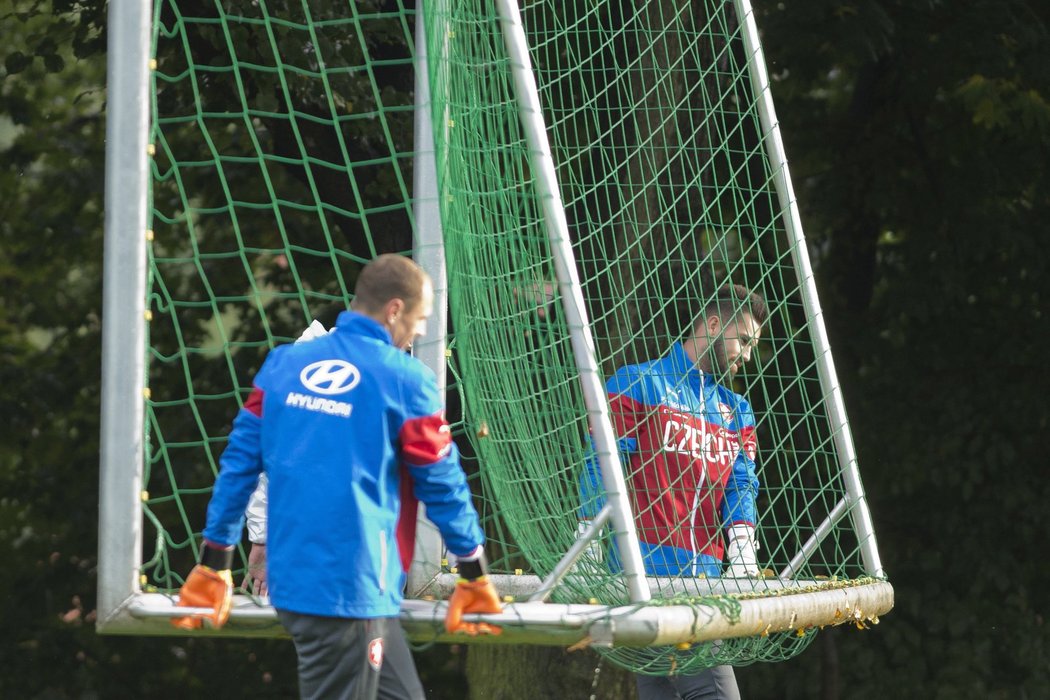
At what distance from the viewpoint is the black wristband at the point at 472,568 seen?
3.12 metres

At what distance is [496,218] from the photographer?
14.0 feet

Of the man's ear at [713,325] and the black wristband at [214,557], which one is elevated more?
the man's ear at [713,325]

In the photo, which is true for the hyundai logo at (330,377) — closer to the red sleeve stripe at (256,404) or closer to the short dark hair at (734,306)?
the red sleeve stripe at (256,404)

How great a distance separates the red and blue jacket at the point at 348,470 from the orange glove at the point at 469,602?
10cm

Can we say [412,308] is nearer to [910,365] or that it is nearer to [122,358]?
[122,358]

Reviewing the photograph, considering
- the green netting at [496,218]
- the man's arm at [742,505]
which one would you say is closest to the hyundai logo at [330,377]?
the green netting at [496,218]

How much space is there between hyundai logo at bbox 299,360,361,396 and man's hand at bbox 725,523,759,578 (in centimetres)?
175

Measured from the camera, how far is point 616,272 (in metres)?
6.38

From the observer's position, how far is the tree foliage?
8.32 meters

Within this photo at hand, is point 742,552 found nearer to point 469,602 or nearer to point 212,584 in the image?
point 469,602

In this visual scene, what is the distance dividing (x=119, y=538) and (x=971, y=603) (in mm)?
6125

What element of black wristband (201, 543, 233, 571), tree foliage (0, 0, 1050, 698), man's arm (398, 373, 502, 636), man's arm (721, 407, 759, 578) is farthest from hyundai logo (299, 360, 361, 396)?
tree foliage (0, 0, 1050, 698)

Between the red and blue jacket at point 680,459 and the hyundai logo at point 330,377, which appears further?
the red and blue jacket at point 680,459

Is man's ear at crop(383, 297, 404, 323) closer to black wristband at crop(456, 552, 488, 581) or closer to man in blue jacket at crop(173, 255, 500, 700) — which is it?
man in blue jacket at crop(173, 255, 500, 700)
